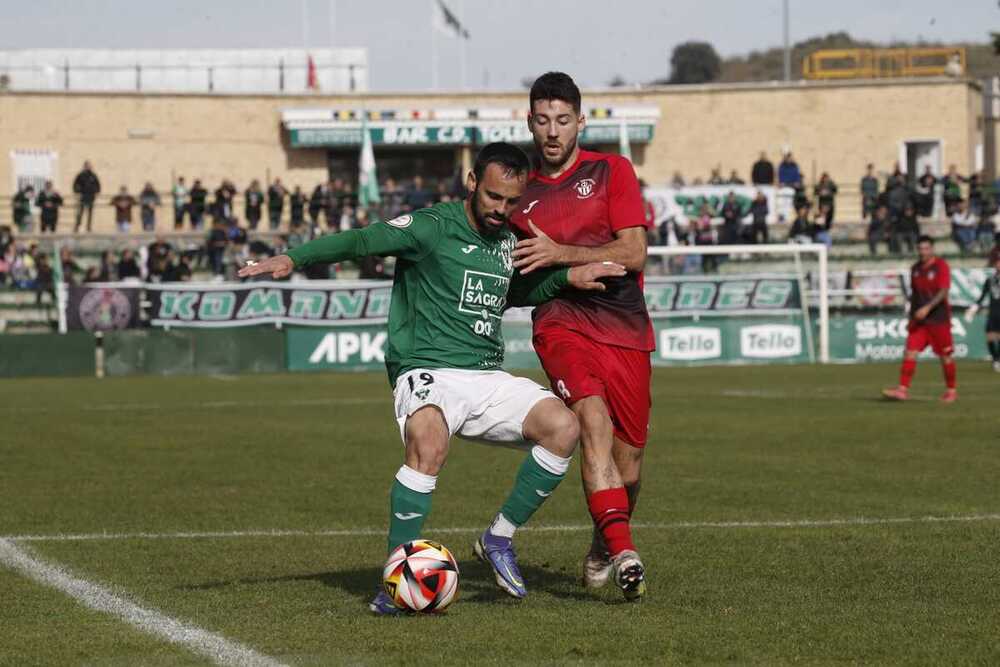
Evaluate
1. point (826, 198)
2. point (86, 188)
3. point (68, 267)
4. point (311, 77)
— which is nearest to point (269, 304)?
point (68, 267)

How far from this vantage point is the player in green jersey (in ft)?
22.0

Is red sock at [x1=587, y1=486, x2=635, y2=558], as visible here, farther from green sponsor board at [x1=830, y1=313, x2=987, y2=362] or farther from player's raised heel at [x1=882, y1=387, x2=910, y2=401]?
green sponsor board at [x1=830, y1=313, x2=987, y2=362]

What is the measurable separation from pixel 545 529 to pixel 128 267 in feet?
84.1

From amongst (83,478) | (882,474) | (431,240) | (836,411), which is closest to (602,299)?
(431,240)

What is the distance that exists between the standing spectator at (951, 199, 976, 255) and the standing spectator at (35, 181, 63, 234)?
21.8 m

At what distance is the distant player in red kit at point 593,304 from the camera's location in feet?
23.5

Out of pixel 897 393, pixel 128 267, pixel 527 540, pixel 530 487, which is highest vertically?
pixel 128 267

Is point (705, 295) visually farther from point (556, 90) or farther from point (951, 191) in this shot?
point (556, 90)

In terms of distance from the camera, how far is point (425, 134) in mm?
54656

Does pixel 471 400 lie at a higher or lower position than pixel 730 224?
lower

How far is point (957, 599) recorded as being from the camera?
263 inches

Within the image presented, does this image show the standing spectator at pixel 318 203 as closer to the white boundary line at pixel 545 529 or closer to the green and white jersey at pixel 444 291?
the white boundary line at pixel 545 529

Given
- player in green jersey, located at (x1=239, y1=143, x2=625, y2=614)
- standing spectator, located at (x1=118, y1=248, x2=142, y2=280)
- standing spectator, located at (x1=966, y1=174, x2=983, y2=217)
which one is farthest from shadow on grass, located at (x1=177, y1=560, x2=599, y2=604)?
standing spectator, located at (x1=966, y1=174, x2=983, y2=217)

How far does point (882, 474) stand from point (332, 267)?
84.6 feet
